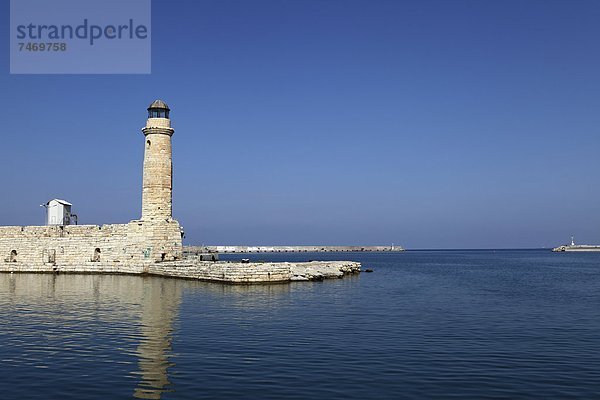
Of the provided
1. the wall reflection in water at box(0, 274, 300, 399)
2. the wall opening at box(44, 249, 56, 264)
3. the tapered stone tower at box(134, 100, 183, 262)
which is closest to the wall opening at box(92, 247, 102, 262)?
the tapered stone tower at box(134, 100, 183, 262)

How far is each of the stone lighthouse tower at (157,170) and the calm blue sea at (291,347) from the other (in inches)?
482

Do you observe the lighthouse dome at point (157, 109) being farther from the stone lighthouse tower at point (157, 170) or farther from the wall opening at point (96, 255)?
the wall opening at point (96, 255)

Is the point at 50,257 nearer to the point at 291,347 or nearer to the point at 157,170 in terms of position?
the point at 157,170

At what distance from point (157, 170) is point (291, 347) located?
2443cm

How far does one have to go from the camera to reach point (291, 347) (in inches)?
499

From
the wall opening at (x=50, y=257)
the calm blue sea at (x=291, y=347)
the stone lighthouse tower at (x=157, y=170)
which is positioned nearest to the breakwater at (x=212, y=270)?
the wall opening at (x=50, y=257)

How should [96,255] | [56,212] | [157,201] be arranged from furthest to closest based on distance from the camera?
[56,212] → [96,255] → [157,201]

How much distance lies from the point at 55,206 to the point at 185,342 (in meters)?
30.7

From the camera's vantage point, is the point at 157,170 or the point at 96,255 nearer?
the point at 157,170

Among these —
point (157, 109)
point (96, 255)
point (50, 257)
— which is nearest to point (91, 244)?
point (96, 255)

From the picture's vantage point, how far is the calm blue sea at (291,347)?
934 centimetres

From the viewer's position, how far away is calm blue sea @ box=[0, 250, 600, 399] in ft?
30.7

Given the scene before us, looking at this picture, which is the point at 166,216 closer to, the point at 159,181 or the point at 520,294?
the point at 159,181

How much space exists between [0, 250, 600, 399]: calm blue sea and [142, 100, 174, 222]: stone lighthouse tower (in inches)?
482
